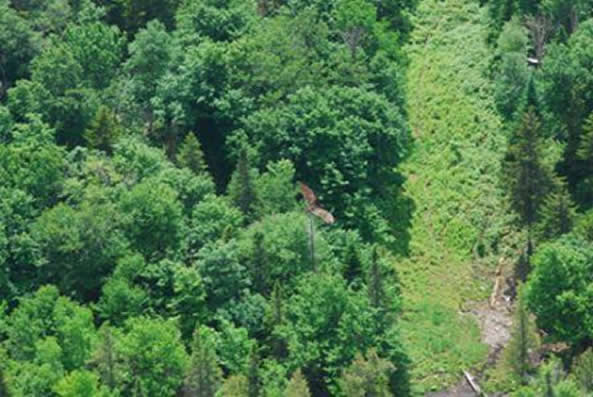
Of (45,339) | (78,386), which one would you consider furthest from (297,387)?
(45,339)

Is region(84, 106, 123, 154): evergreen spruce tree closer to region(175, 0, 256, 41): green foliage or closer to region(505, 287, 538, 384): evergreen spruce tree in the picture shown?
region(175, 0, 256, 41): green foliage

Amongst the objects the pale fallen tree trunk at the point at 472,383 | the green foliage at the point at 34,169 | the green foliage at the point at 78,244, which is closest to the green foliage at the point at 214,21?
the green foliage at the point at 34,169

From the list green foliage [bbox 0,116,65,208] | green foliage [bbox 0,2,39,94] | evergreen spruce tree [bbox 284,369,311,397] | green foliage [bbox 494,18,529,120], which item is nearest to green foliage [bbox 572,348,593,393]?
evergreen spruce tree [bbox 284,369,311,397]

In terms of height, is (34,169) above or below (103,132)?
below

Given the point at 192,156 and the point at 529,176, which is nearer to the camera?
the point at 529,176

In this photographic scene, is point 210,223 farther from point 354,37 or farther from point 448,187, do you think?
point 354,37
